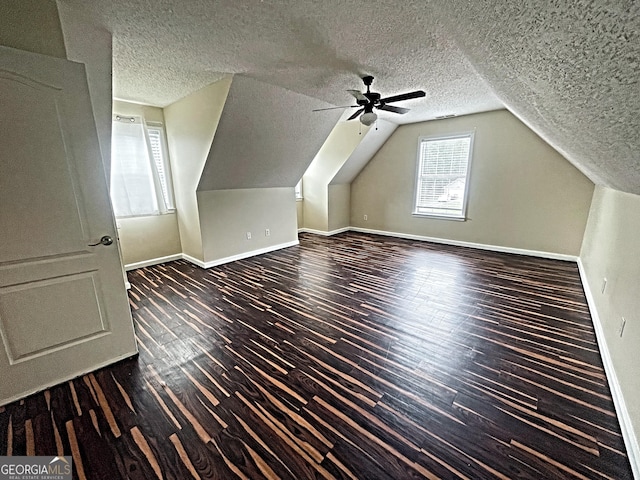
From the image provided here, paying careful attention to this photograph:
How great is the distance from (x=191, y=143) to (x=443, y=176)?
444 cm

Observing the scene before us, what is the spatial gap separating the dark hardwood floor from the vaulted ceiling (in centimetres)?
138

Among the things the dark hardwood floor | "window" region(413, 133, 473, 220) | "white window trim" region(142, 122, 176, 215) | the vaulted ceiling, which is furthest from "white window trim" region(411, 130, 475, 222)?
"white window trim" region(142, 122, 176, 215)

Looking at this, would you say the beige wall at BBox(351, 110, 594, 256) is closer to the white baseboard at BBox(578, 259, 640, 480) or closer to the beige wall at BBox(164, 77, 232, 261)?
the white baseboard at BBox(578, 259, 640, 480)

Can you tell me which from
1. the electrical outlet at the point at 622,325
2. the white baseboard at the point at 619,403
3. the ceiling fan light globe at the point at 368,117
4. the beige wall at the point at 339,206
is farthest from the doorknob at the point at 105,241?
the beige wall at the point at 339,206

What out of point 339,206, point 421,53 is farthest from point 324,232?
point 421,53

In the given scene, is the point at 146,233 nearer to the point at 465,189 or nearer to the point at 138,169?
the point at 138,169

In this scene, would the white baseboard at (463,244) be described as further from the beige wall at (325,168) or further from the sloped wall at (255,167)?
the sloped wall at (255,167)

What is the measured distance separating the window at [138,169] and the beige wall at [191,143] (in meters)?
0.17

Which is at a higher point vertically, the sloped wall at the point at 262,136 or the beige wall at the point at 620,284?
the sloped wall at the point at 262,136

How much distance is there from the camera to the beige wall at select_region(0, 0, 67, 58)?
1561 millimetres

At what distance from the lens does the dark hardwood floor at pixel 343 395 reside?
1334mm

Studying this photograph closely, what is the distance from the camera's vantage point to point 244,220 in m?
4.59

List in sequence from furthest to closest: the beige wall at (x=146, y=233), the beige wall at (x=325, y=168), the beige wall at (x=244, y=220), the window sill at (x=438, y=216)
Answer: the beige wall at (x=325, y=168)
the window sill at (x=438, y=216)
the beige wall at (x=244, y=220)
the beige wall at (x=146, y=233)

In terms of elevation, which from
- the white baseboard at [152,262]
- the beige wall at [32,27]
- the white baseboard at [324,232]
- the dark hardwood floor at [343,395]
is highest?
the beige wall at [32,27]
